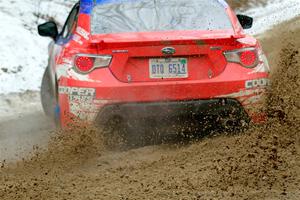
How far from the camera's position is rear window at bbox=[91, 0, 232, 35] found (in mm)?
7328

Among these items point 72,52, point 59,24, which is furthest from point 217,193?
point 59,24

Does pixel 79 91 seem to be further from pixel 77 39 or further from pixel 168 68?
pixel 168 68

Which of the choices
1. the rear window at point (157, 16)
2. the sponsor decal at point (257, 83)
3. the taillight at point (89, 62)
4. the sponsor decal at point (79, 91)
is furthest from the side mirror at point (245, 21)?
the sponsor decal at point (79, 91)

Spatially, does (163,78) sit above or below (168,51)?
below

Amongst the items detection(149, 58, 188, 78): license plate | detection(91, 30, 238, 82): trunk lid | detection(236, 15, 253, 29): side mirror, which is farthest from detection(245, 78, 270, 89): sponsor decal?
detection(236, 15, 253, 29): side mirror

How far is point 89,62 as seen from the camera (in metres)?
6.91

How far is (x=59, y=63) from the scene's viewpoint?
7293 millimetres

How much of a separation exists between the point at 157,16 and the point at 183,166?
2092 mm

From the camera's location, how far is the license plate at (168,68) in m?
6.85

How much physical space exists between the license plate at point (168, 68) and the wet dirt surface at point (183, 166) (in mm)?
683

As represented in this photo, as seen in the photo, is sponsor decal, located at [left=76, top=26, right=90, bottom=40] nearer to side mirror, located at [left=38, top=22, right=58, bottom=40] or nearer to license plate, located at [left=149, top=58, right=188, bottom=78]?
license plate, located at [left=149, top=58, right=188, bottom=78]

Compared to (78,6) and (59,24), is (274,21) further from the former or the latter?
(78,6)

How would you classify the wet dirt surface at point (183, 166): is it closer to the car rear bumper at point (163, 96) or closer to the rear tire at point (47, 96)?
Result: the car rear bumper at point (163, 96)

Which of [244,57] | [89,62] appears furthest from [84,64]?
[244,57]
